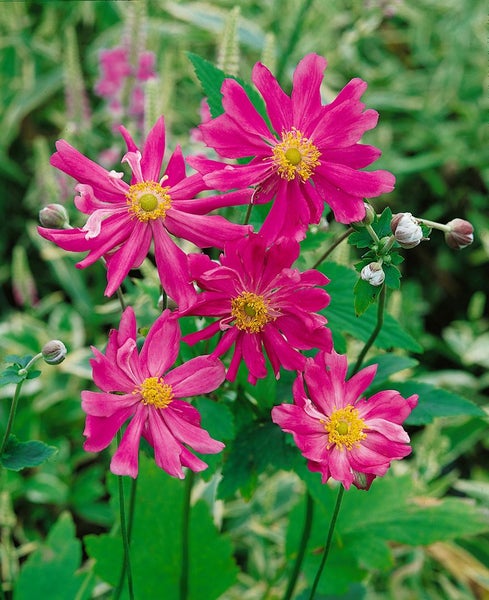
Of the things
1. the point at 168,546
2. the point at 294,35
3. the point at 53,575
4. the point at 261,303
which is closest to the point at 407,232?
the point at 261,303

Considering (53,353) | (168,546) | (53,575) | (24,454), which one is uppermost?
(53,353)

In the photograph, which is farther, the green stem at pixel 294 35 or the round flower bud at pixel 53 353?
the green stem at pixel 294 35

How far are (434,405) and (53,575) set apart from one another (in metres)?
0.58

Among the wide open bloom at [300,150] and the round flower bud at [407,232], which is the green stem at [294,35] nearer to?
the wide open bloom at [300,150]

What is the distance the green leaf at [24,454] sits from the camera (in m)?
0.66

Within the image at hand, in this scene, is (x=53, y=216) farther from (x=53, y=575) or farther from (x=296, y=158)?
(x=53, y=575)

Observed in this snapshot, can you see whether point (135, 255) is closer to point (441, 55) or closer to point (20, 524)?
point (20, 524)

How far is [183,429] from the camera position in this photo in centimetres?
63

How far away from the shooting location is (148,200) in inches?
25.6

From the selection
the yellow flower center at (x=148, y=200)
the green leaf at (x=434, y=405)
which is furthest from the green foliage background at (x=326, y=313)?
the yellow flower center at (x=148, y=200)

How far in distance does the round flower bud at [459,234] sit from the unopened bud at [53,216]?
1.14 feet

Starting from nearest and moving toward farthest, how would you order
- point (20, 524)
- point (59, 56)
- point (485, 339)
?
point (20, 524), point (485, 339), point (59, 56)

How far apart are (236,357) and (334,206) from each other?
160 mm

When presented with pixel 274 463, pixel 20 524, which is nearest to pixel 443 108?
pixel 20 524
